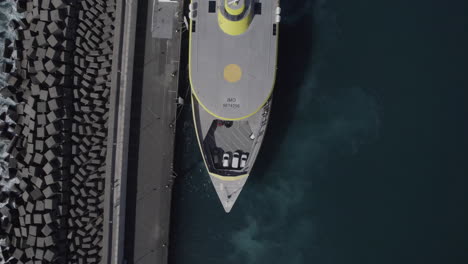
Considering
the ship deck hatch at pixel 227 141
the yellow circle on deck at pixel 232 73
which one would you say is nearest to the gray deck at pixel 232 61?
the yellow circle on deck at pixel 232 73

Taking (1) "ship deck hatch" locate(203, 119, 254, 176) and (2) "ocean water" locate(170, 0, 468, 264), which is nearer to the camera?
(1) "ship deck hatch" locate(203, 119, 254, 176)

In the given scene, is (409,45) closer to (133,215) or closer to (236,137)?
(236,137)

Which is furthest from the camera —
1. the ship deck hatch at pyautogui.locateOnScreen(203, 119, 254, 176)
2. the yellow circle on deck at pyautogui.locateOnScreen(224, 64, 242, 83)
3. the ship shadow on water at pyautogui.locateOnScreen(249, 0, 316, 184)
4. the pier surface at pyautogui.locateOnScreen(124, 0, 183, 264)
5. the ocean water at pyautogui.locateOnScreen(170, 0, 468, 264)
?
the ship shadow on water at pyautogui.locateOnScreen(249, 0, 316, 184)

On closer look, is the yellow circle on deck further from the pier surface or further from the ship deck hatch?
the pier surface

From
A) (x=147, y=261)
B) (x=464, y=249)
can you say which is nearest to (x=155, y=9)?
(x=147, y=261)

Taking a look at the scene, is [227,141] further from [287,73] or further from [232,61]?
[287,73]

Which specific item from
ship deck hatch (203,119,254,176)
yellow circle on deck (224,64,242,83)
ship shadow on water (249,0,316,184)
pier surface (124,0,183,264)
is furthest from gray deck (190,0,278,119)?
ship shadow on water (249,0,316,184)

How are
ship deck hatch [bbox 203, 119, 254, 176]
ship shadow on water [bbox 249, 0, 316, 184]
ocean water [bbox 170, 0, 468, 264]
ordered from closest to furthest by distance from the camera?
ship deck hatch [bbox 203, 119, 254, 176] → ocean water [bbox 170, 0, 468, 264] → ship shadow on water [bbox 249, 0, 316, 184]
